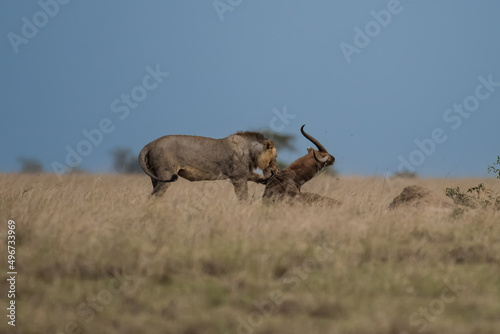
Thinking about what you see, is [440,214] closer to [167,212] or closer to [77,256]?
[167,212]

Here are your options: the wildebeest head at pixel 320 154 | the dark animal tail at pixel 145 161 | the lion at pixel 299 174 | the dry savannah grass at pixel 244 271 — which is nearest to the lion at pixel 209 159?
the dark animal tail at pixel 145 161

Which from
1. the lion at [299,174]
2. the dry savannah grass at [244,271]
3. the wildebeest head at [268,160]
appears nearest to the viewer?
the dry savannah grass at [244,271]

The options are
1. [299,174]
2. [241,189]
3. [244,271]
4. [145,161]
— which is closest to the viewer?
[244,271]

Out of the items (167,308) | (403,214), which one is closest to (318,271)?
(167,308)

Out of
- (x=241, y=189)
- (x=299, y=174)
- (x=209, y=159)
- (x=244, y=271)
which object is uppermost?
(x=209, y=159)

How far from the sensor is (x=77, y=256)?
6160 mm

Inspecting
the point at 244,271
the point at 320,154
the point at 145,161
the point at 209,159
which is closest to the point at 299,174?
the point at 320,154

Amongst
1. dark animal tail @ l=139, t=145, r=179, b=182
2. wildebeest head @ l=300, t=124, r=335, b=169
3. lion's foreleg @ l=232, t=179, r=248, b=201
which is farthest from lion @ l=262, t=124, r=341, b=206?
dark animal tail @ l=139, t=145, r=179, b=182

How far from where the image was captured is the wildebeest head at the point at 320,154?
11.0 meters

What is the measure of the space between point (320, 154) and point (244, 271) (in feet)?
18.3

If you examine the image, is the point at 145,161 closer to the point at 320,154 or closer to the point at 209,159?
the point at 209,159

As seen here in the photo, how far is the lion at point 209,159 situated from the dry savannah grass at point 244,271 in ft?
6.19

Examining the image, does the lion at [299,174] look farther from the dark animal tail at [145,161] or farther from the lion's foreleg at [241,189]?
the dark animal tail at [145,161]

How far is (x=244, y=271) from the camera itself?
18.7ft
